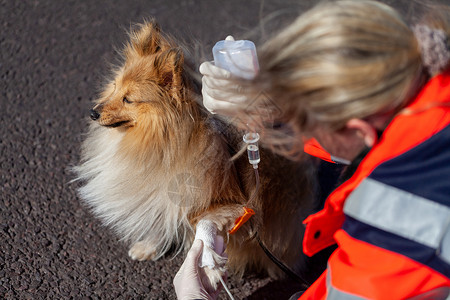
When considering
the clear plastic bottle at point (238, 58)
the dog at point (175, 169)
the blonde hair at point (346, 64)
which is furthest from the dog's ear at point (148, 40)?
the blonde hair at point (346, 64)

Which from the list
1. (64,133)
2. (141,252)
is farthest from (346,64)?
(64,133)

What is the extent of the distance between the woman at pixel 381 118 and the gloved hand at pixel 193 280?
69 centimetres

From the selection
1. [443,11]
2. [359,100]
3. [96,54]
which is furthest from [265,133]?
[96,54]

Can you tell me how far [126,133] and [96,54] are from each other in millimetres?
2058

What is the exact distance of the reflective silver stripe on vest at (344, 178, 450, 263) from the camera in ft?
4.70

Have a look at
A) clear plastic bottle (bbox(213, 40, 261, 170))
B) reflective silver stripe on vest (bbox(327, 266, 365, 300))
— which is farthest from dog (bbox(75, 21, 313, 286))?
reflective silver stripe on vest (bbox(327, 266, 365, 300))

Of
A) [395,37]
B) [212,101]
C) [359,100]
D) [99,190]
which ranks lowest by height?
[99,190]

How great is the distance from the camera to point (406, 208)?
4.74 ft

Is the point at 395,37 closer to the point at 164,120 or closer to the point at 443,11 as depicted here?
the point at 443,11

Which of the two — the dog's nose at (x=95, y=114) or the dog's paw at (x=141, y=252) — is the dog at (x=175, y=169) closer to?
the dog's nose at (x=95, y=114)

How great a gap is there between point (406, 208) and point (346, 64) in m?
0.48

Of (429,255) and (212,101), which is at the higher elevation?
(212,101)

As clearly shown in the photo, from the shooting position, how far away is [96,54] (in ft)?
13.7

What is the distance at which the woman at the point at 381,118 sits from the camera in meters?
1.36
